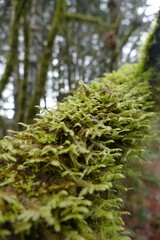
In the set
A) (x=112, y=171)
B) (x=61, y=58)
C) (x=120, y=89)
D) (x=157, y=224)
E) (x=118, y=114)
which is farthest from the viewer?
(x=61, y=58)

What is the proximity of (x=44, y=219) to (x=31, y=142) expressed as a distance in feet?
1.44

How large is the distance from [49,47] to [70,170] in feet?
11.2

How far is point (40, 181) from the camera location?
1.03 meters

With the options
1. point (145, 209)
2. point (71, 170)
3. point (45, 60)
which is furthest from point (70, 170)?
point (45, 60)

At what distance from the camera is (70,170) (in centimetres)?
108

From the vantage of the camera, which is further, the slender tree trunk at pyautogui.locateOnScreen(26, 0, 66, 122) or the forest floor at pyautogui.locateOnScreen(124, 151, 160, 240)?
the slender tree trunk at pyautogui.locateOnScreen(26, 0, 66, 122)

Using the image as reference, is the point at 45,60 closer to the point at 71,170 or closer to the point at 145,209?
the point at 145,209

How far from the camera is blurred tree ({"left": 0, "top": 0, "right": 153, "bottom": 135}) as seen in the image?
4312 mm

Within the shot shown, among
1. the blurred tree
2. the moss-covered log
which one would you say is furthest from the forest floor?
the moss-covered log

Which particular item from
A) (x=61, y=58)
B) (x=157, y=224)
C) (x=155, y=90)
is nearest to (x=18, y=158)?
(x=155, y=90)

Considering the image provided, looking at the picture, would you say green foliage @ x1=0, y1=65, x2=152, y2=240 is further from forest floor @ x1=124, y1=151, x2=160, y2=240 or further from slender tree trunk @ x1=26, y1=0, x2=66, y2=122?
slender tree trunk @ x1=26, y1=0, x2=66, y2=122

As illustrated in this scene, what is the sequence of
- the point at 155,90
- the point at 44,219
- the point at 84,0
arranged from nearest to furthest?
the point at 44,219
the point at 155,90
the point at 84,0

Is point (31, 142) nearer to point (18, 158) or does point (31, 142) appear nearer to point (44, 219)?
point (18, 158)

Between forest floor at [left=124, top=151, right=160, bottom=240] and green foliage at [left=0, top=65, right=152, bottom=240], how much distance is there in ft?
7.30
